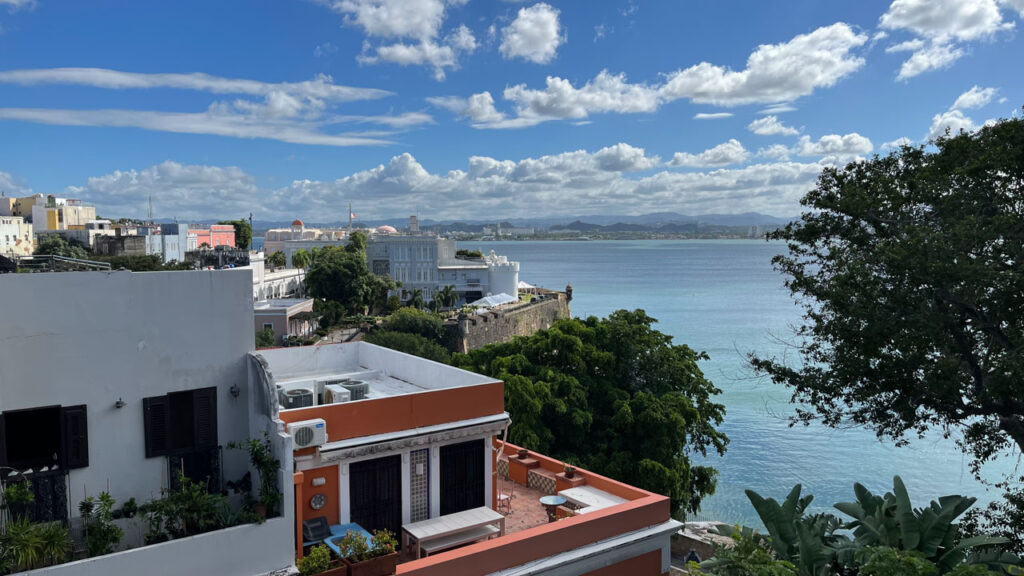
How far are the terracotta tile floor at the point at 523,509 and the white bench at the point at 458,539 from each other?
117cm

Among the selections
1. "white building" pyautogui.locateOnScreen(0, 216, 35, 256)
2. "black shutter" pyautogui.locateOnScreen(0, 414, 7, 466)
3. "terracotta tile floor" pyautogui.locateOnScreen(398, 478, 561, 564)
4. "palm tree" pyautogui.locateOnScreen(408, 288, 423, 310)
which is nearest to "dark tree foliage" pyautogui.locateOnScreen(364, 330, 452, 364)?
"palm tree" pyautogui.locateOnScreen(408, 288, 423, 310)

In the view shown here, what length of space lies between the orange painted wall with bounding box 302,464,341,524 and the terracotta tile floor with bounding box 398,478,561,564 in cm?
322

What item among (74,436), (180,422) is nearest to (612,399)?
(180,422)

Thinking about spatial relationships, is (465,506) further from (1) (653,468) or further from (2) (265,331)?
(2) (265,331)

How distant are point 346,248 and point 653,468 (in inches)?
2375

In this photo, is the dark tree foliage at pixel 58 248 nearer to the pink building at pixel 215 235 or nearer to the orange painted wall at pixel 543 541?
the pink building at pixel 215 235

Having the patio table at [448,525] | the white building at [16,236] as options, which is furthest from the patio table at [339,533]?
the white building at [16,236]

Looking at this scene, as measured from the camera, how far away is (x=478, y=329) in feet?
165

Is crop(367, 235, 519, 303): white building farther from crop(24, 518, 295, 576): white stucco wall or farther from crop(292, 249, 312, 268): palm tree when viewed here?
crop(24, 518, 295, 576): white stucco wall

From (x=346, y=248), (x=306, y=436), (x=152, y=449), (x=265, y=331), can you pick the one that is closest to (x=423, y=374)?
(x=306, y=436)

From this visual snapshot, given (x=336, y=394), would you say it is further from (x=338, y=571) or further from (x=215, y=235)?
(x=215, y=235)

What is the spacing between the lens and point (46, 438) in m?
8.13

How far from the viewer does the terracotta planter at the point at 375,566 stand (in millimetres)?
8398

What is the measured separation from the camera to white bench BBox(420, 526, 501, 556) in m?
9.88
